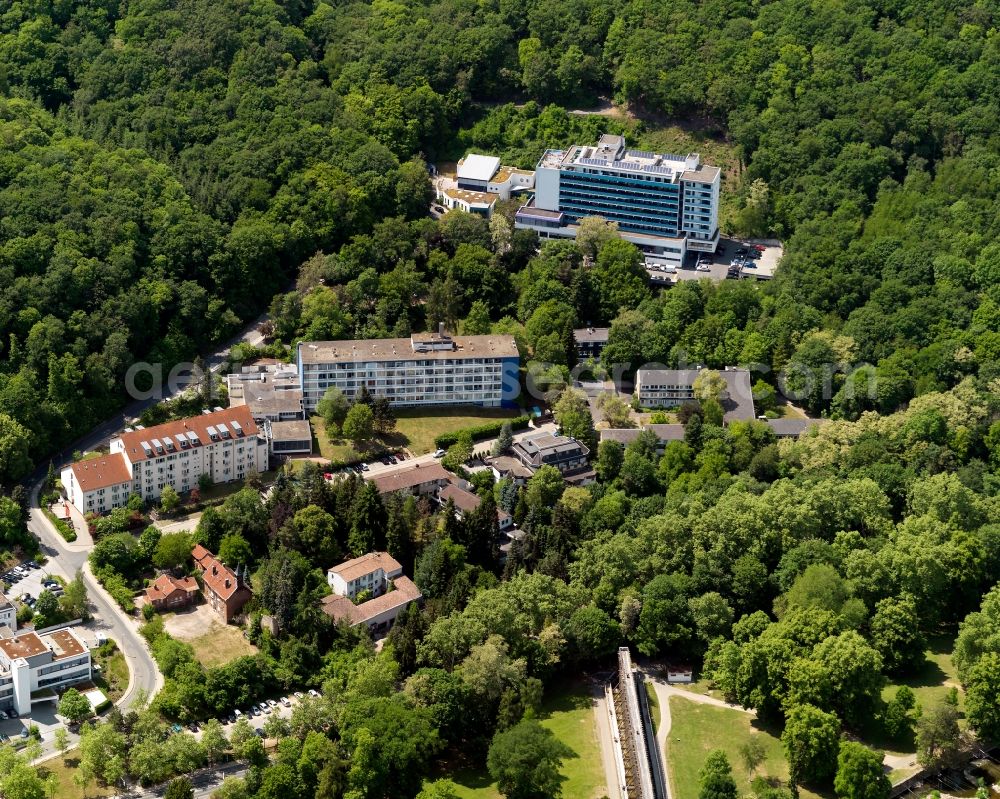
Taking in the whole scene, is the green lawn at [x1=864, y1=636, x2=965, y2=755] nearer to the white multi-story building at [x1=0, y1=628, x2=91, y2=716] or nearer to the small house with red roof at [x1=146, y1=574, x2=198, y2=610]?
the small house with red roof at [x1=146, y1=574, x2=198, y2=610]

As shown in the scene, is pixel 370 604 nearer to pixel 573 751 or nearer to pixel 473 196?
pixel 573 751

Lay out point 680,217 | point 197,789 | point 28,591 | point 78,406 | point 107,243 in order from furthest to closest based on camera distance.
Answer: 1. point 680,217
2. point 107,243
3. point 78,406
4. point 28,591
5. point 197,789

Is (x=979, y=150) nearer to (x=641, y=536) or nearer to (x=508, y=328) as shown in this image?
(x=508, y=328)

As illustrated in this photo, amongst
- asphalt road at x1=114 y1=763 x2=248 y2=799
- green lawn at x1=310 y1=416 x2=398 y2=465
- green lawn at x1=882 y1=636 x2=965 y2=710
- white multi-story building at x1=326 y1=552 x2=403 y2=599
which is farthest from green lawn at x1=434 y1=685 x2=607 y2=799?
green lawn at x1=310 y1=416 x2=398 y2=465

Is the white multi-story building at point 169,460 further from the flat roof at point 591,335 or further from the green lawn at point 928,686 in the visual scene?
the green lawn at point 928,686

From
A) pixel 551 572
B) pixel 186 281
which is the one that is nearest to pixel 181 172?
pixel 186 281

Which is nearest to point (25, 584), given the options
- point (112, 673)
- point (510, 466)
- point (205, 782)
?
point (112, 673)
